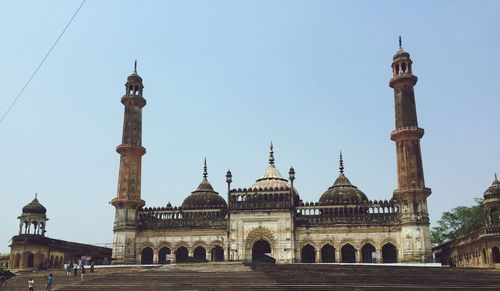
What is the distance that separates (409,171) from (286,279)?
16.7m

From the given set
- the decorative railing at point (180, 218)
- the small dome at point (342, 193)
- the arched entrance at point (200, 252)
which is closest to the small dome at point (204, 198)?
the decorative railing at point (180, 218)

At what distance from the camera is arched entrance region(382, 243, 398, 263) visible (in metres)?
35.6

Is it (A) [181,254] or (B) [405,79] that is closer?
(B) [405,79]

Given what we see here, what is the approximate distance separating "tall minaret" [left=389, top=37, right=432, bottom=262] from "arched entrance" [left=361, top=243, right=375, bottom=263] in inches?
84.9

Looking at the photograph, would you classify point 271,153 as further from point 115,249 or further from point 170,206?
point 115,249

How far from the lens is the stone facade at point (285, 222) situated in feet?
116

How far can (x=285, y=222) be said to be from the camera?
3694cm

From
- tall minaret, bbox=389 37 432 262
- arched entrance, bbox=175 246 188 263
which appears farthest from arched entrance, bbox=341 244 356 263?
arched entrance, bbox=175 246 188 263

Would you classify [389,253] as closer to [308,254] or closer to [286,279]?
[308,254]

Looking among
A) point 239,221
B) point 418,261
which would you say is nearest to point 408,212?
point 418,261

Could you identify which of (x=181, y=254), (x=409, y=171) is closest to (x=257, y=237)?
(x=181, y=254)

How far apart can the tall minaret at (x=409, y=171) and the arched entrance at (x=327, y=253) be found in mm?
4579

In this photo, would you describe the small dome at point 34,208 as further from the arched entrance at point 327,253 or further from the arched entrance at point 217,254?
the arched entrance at point 327,253

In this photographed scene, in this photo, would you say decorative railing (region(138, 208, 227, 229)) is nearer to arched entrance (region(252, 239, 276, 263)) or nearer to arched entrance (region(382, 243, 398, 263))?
arched entrance (region(252, 239, 276, 263))
